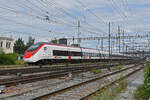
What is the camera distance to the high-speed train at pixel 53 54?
25147 mm

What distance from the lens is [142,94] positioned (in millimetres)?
7754

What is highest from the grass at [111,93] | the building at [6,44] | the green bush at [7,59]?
the building at [6,44]

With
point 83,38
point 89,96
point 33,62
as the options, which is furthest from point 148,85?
point 83,38

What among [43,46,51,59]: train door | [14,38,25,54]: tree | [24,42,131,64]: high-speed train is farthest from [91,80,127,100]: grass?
[14,38,25,54]: tree

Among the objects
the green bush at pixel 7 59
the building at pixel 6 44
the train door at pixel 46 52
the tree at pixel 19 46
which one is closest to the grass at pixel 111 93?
the train door at pixel 46 52

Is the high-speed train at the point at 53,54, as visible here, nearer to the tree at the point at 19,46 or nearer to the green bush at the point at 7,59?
the green bush at the point at 7,59

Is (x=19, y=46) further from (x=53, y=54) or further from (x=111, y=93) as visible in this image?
(x=111, y=93)

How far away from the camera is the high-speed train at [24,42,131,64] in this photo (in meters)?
25.1

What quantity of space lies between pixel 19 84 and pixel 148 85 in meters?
6.77

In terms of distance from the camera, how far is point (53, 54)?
28016 mm

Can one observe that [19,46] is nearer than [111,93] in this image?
No

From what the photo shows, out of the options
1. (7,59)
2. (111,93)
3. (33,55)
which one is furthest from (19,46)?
(111,93)

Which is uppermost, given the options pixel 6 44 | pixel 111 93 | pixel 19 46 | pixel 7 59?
Answer: pixel 19 46

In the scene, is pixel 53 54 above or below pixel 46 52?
below
